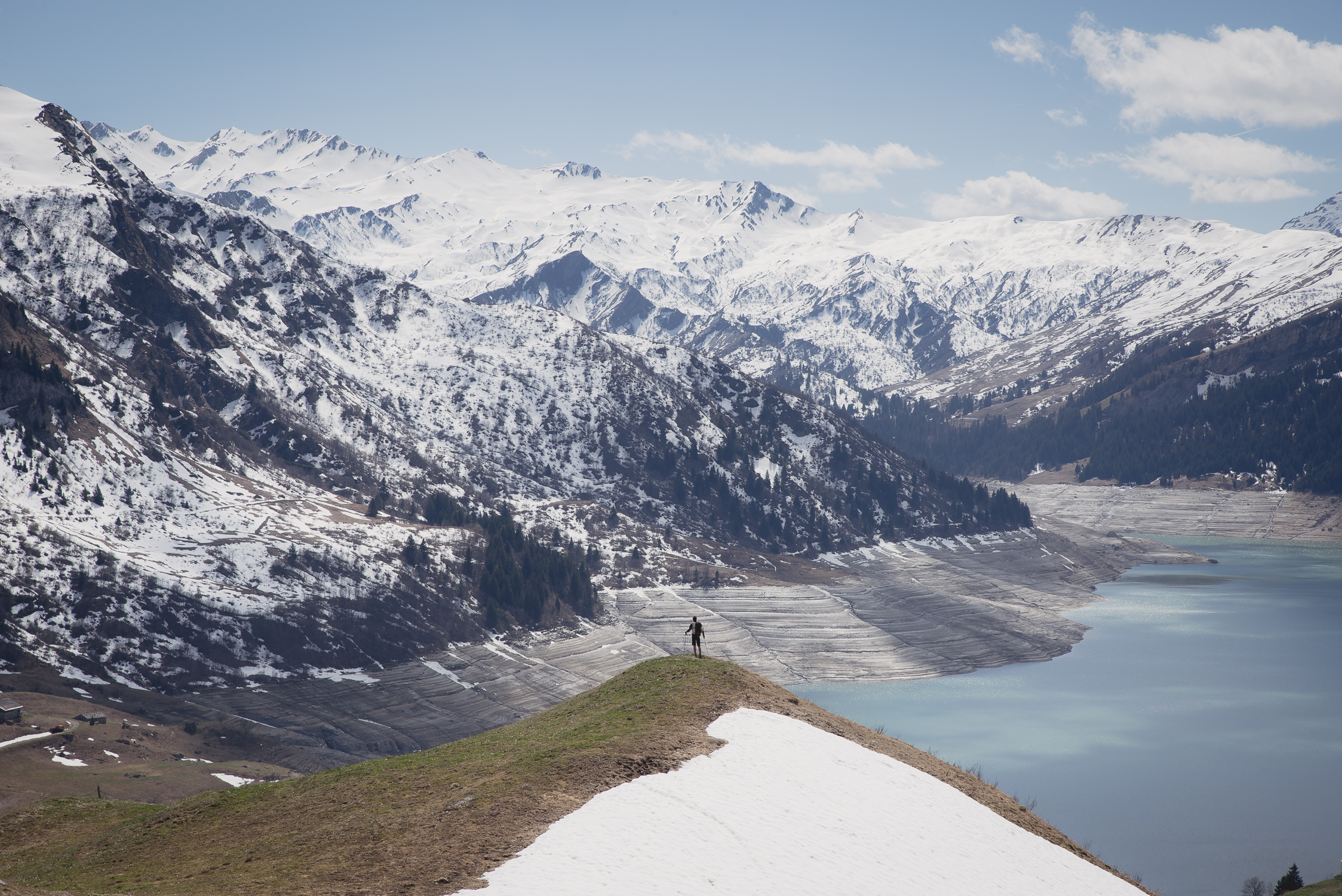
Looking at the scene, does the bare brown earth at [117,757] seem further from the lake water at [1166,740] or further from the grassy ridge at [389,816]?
the lake water at [1166,740]

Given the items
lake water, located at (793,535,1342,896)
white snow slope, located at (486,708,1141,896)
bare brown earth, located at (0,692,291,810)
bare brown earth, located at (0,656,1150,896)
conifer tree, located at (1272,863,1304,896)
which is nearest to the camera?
white snow slope, located at (486,708,1141,896)

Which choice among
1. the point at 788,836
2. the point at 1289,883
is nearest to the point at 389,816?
the point at 788,836

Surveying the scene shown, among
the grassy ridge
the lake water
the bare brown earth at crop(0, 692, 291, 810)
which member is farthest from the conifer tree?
the bare brown earth at crop(0, 692, 291, 810)

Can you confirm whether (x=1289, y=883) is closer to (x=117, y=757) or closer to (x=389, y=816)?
(x=389, y=816)

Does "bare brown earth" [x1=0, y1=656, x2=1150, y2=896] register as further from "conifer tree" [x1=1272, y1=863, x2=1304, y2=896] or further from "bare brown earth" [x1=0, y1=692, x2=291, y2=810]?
"conifer tree" [x1=1272, y1=863, x2=1304, y2=896]

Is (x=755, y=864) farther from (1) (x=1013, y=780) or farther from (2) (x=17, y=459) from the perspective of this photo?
(2) (x=17, y=459)
